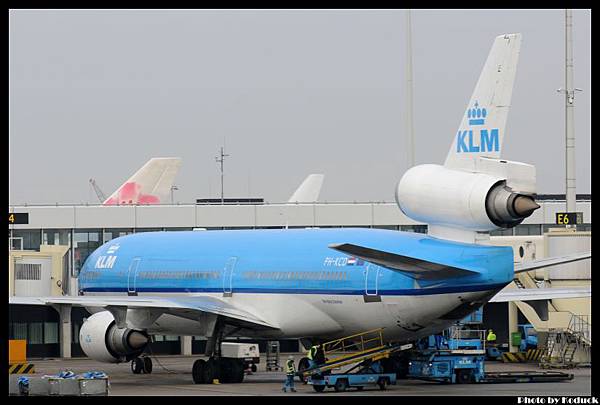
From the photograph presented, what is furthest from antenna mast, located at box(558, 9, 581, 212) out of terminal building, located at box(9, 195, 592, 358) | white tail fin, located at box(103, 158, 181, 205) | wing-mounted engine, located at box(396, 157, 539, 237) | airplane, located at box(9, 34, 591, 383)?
white tail fin, located at box(103, 158, 181, 205)

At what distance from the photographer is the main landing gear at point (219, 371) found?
4256 cm

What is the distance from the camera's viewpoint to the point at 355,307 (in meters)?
39.8

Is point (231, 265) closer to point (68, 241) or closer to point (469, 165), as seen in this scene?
point (469, 165)

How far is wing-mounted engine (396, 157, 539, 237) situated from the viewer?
3553 centimetres

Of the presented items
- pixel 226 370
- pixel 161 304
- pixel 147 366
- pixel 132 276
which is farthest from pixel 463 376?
pixel 147 366

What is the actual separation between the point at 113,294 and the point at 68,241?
801 inches

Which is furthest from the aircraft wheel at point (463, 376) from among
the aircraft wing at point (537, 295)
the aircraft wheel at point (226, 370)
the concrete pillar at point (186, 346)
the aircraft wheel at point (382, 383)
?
the concrete pillar at point (186, 346)

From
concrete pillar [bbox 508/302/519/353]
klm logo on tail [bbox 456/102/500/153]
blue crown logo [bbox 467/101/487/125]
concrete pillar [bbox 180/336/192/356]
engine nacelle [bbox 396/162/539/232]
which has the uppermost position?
blue crown logo [bbox 467/101/487/125]

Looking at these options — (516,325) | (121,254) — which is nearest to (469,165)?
(121,254)

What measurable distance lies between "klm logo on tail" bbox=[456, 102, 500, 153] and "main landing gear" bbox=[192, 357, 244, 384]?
11.0 m

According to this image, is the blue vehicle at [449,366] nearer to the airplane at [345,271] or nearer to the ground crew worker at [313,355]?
the airplane at [345,271]

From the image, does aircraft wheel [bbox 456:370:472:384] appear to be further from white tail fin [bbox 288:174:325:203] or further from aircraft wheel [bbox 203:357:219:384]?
white tail fin [bbox 288:174:325:203]

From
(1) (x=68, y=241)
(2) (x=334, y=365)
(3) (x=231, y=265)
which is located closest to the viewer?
(2) (x=334, y=365)

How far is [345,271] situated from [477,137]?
6137 mm
